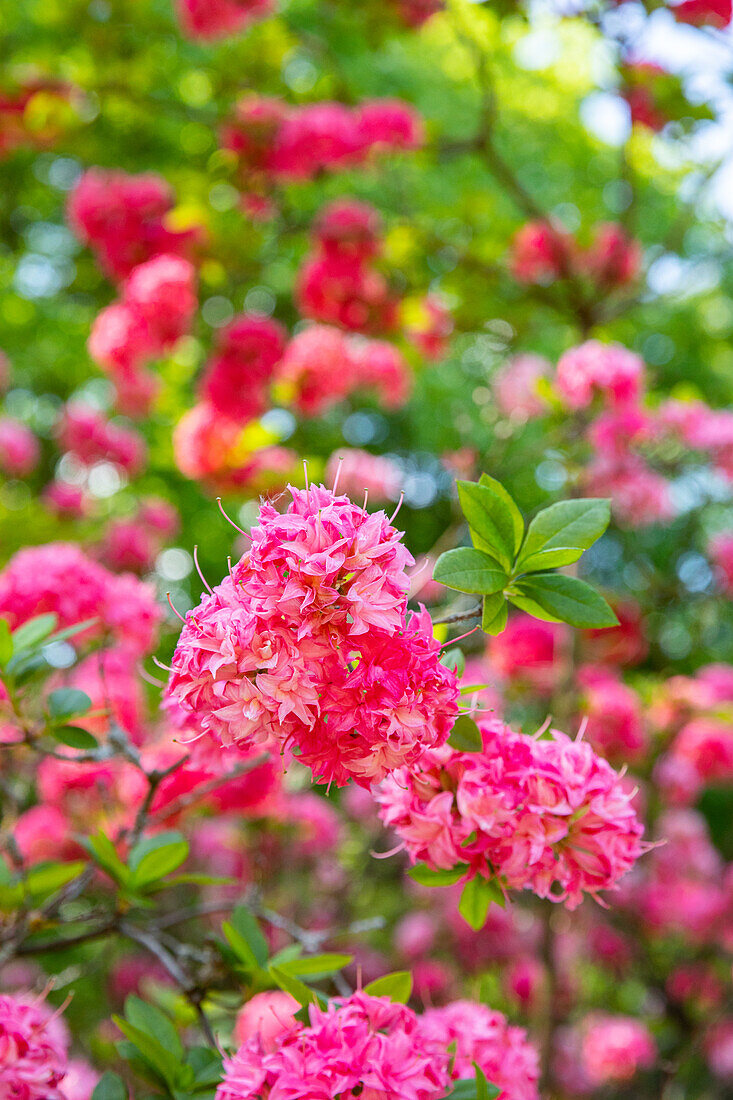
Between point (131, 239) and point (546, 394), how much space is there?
2.08 m

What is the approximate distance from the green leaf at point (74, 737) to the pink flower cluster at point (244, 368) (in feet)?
7.81

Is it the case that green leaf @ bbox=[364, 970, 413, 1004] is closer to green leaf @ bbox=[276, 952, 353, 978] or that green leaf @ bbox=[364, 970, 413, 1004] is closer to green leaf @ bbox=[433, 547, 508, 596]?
green leaf @ bbox=[276, 952, 353, 978]

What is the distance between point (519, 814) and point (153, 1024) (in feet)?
1.93

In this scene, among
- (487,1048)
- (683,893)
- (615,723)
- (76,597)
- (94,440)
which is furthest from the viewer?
(94,440)

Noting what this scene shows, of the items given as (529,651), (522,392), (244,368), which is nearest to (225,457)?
(244,368)

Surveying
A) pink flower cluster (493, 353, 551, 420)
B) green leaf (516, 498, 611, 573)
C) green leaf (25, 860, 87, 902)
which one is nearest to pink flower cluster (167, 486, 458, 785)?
green leaf (516, 498, 611, 573)

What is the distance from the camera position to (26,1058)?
0.98 metres

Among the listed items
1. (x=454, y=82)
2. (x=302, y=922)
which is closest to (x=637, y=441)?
(x=302, y=922)

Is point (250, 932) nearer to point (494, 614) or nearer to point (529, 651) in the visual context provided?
point (494, 614)

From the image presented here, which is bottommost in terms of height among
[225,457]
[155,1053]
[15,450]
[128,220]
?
[15,450]

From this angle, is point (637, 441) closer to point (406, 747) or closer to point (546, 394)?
point (546, 394)

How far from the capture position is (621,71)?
311 cm

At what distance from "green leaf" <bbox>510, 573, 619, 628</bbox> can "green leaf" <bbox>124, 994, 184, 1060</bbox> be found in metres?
0.74

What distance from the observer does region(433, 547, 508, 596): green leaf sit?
33.6 inches
